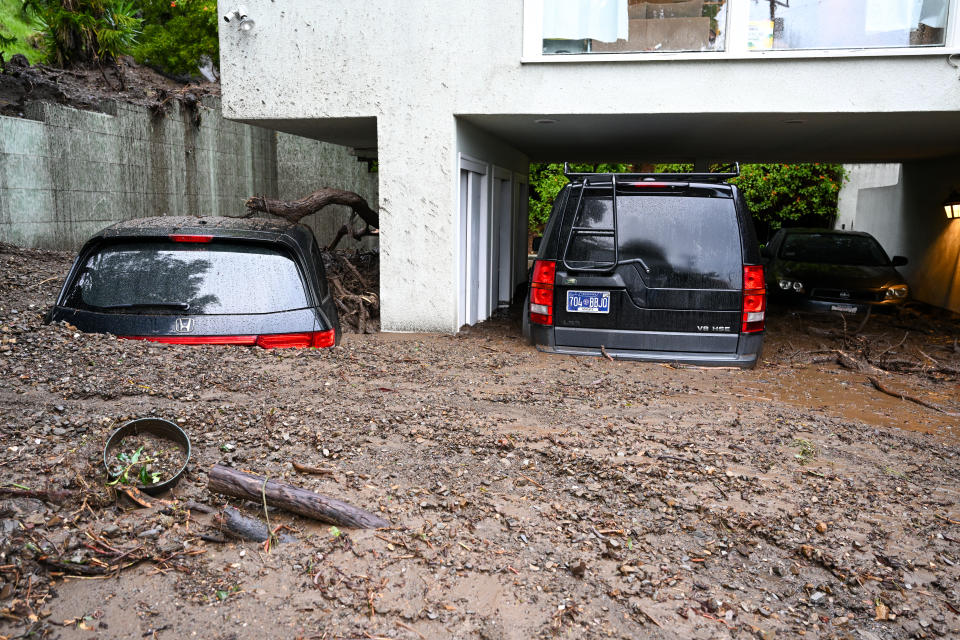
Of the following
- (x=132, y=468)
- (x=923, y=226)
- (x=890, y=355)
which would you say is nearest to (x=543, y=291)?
(x=132, y=468)

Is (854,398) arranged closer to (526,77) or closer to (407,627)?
(526,77)

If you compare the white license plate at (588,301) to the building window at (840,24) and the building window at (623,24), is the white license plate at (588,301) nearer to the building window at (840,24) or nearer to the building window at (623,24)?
the building window at (623,24)

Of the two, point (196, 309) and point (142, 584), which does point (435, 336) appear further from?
point (142, 584)

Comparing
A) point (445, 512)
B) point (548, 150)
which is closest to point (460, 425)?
point (445, 512)

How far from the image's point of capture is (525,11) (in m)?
7.50

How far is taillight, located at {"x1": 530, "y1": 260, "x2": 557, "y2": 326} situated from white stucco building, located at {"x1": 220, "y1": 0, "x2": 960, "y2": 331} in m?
1.44

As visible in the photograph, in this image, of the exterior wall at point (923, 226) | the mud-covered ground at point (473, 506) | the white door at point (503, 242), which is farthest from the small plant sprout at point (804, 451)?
the exterior wall at point (923, 226)

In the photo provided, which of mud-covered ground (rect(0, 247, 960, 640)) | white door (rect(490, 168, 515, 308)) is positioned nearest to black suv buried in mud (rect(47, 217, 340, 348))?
mud-covered ground (rect(0, 247, 960, 640))

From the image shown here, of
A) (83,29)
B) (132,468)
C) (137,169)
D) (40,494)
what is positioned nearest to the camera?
(40,494)

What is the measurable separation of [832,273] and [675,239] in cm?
561

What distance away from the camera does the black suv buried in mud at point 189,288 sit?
5059mm

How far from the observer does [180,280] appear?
5.07 meters

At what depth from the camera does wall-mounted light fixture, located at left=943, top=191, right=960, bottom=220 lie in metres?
11.5

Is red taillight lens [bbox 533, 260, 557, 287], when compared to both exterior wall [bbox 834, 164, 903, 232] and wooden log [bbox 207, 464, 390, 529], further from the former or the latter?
exterior wall [bbox 834, 164, 903, 232]
